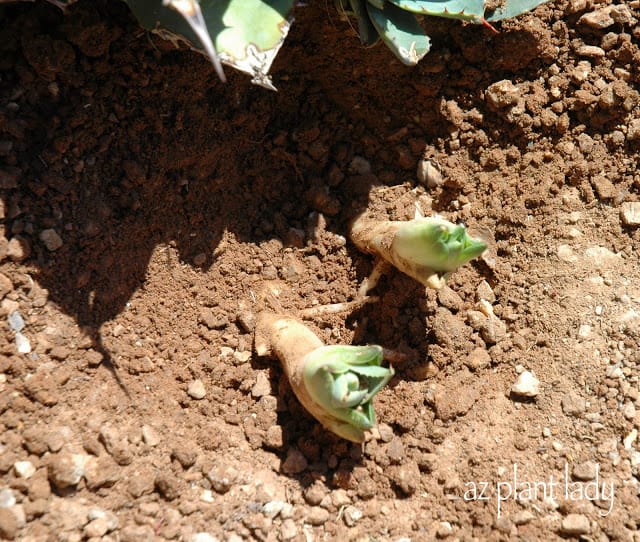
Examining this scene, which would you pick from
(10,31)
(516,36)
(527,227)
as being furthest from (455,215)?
(10,31)

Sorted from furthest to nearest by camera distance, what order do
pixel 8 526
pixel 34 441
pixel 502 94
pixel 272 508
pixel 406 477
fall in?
1. pixel 502 94
2. pixel 406 477
3. pixel 272 508
4. pixel 34 441
5. pixel 8 526

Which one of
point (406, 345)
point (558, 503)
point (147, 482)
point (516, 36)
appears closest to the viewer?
point (147, 482)

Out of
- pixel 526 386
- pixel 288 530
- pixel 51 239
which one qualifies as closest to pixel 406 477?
pixel 288 530

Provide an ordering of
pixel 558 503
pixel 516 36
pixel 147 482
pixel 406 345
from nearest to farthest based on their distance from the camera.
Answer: pixel 147 482 < pixel 558 503 < pixel 406 345 < pixel 516 36

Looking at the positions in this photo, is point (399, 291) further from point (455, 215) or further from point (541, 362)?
point (541, 362)

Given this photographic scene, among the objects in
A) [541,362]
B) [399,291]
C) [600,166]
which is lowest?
[541,362]

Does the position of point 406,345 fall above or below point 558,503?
above

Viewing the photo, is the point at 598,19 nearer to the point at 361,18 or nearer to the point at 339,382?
the point at 361,18
